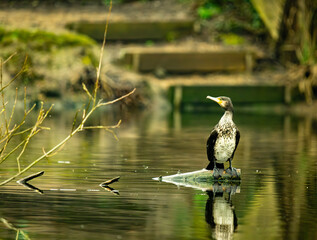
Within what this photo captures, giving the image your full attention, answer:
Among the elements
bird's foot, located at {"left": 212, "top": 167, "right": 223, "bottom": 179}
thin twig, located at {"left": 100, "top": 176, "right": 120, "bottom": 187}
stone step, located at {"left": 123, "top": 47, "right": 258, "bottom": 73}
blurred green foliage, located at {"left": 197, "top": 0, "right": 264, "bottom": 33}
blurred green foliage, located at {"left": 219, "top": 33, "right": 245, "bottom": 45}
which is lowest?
thin twig, located at {"left": 100, "top": 176, "right": 120, "bottom": 187}

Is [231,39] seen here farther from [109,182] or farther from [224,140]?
[109,182]

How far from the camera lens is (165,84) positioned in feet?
80.8

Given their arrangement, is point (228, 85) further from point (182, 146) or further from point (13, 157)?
point (13, 157)

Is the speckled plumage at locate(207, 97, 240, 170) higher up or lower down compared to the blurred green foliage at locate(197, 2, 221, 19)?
lower down

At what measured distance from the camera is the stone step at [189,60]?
83.6 ft

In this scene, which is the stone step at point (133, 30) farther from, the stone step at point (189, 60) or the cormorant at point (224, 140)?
the cormorant at point (224, 140)

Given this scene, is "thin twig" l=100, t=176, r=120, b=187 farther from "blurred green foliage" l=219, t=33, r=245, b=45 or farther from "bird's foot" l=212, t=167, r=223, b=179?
"blurred green foliage" l=219, t=33, r=245, b=45

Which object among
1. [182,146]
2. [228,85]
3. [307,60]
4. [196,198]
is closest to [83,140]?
[182,146]

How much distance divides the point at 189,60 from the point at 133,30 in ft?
7.97

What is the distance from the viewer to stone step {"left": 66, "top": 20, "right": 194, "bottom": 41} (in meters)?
27.2

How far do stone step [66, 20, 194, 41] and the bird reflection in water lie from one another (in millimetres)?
17839

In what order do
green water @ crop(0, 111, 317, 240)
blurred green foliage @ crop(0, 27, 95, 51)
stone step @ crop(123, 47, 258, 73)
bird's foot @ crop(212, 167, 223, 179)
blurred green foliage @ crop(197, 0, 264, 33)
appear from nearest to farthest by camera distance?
green water @ crop(0, 111, 317, 240)
bird's foot @ crop(212, 167, 223, 179)
blurred green foliage @ crop(0, 27, 95, 51)
stone step @ crop(123, 47, 258, 73)
blurred green foliage @ crop(197, 0, 264, 33)

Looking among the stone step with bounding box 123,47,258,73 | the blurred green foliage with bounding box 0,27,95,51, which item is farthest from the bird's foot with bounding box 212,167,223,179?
the stone step with bounding box 123,47,258,73

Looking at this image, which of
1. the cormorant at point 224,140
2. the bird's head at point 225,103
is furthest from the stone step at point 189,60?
the cormorant at point 224,140
